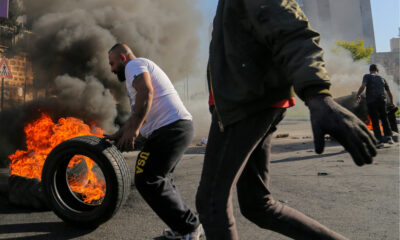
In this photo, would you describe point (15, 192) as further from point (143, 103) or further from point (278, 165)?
point (278, 165)

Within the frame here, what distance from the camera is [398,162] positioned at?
5.16 metres

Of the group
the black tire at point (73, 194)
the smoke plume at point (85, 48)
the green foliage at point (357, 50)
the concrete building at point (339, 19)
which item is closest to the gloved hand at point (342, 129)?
the black tire at point (73, 194)

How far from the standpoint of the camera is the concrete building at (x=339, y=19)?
2571 inches

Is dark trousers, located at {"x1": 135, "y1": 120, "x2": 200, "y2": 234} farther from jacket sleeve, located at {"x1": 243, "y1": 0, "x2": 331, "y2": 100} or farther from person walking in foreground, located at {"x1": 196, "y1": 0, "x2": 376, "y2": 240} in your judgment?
jacket sleeve, located at {"x1": 243, "y1": 0, "x2": 331, "y2": 100}

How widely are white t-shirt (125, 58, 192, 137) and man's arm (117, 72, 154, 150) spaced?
10 centimetres

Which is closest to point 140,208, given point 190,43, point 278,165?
point 278,165

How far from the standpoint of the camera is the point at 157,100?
2.33m

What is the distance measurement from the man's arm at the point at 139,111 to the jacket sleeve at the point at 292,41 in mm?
1154

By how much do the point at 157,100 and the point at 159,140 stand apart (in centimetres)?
35

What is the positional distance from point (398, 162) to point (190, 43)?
1275 centimetres

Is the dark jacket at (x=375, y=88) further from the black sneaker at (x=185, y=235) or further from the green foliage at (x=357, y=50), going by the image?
the green foliage at (x=357, y=50)

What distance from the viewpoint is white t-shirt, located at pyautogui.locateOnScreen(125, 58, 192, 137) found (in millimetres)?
2250

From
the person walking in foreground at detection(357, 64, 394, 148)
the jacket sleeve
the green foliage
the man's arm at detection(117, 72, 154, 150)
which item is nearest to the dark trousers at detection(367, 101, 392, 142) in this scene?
the person walking in foreground at detection(357, 64, 394, 148)

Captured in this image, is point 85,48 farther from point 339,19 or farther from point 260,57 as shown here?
point 339,19
